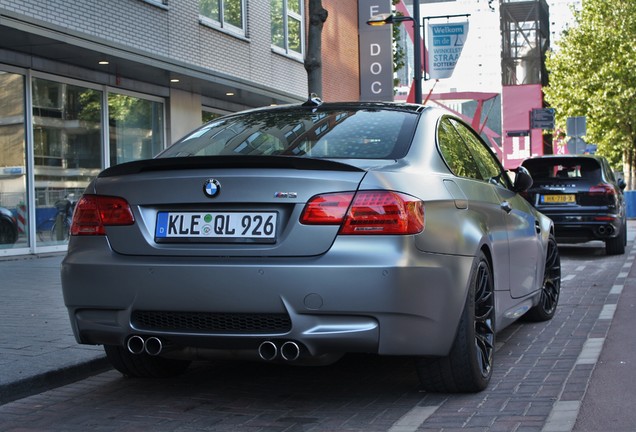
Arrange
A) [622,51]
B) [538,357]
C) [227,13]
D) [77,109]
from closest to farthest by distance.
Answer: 1. [538,357]
2. [77,109]
3. [227,13]
4. [622,51]

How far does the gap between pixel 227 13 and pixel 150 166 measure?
15438mm

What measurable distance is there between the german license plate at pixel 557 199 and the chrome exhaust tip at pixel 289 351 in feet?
36.3

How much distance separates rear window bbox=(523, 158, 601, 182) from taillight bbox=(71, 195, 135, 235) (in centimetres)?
1097

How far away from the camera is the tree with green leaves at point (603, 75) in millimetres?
43500

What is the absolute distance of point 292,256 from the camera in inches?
161

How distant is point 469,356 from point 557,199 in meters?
10.4

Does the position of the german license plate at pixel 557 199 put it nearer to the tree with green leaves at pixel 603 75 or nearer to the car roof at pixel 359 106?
the car roof at pixel 359 106

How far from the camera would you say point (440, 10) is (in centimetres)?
6938

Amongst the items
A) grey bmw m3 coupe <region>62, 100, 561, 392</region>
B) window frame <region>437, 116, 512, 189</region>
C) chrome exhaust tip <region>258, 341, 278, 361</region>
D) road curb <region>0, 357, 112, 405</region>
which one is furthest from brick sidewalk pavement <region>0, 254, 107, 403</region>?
window frame <region>437, 116, 512, 189</region>

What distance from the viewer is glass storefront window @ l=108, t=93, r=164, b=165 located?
16641mm

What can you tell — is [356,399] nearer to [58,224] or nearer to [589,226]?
[589,226]

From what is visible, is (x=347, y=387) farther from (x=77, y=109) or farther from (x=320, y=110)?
(x=77, y=109)

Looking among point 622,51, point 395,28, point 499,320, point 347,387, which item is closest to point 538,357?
point 499,320

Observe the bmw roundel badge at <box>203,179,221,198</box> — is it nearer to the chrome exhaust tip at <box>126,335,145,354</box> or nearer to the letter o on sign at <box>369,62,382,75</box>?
the chrome exhaust tip at <box>126,335,145,354</box>
